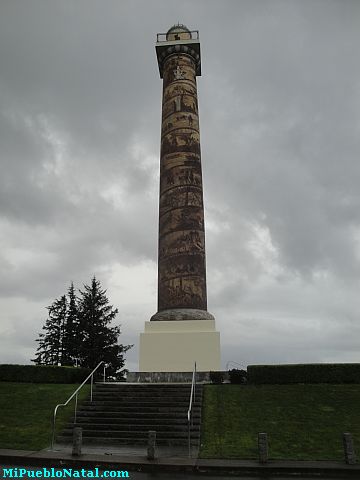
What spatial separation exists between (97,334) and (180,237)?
16600mm

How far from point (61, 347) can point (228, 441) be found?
1054 inches

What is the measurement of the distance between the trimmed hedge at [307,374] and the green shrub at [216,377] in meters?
1.01

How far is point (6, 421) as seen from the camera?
12.6 m

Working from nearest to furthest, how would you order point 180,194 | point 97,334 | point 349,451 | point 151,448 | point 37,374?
point 349,451
point 151,448
point 37,374
point 180,194
point 97,334

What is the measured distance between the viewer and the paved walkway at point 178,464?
880 cm

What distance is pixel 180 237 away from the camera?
1909 cm

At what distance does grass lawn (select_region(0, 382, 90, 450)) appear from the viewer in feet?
36.5

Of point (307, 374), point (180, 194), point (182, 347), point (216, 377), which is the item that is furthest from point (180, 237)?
point (307, 374)

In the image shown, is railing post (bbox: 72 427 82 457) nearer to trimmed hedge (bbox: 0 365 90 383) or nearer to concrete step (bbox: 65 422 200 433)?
concrete step (bbox: 65 422 200 433)

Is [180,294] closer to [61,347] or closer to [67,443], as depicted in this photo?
[67,443]

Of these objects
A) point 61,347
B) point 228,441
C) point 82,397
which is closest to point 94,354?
point 61,347

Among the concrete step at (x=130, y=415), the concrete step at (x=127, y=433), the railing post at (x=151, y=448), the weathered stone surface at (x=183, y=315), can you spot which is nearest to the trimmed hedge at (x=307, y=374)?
the weathered stone surface at (x=183, y=315)

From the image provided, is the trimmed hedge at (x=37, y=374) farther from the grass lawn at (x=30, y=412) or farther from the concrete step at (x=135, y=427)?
the concrete step at (x=135, y=427)

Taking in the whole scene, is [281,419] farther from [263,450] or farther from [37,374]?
[37,374]
